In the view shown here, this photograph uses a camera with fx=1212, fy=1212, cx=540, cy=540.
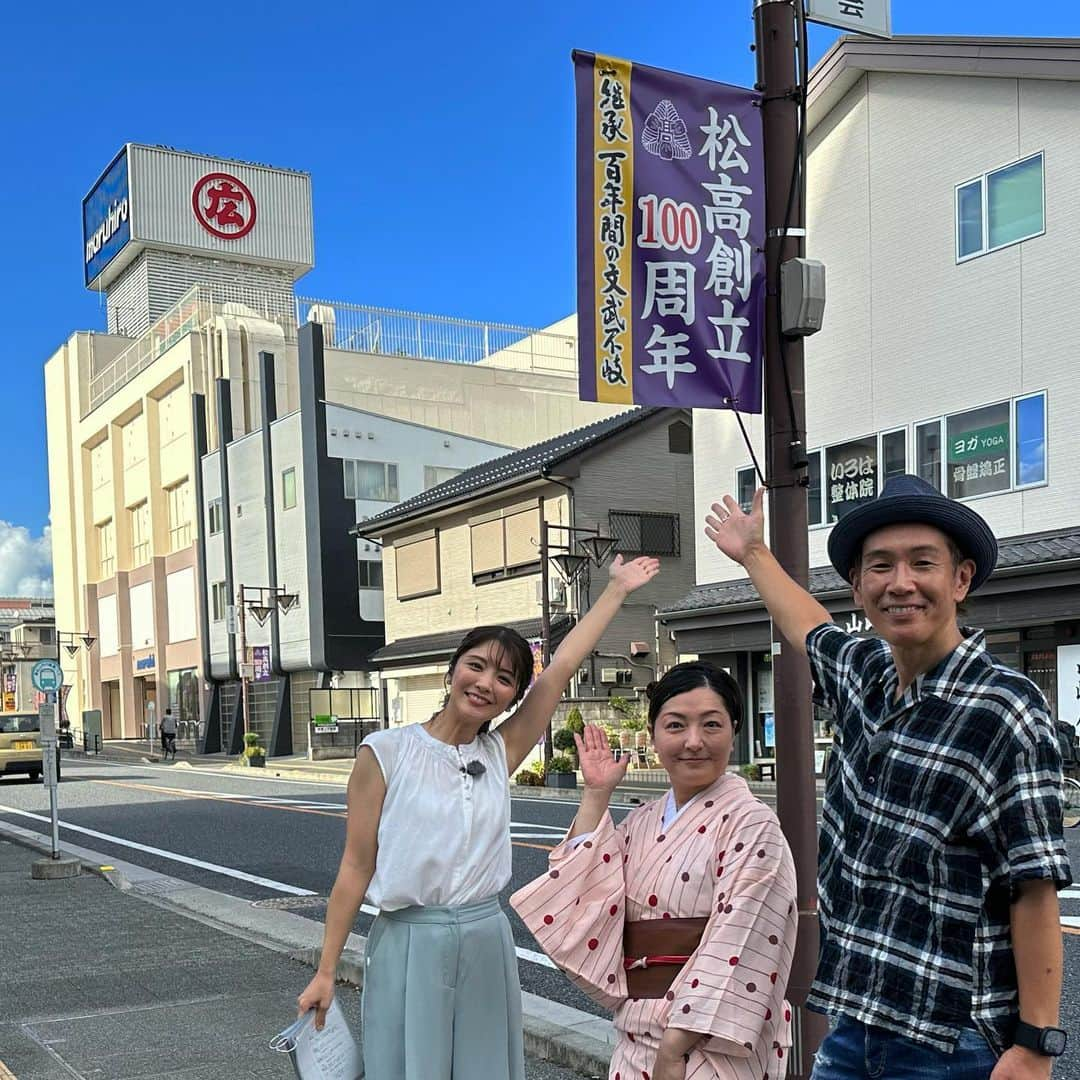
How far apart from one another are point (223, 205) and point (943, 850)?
62.0m

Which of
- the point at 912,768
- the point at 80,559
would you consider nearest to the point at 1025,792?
the point at 912,768

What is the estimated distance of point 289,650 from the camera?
140 ft

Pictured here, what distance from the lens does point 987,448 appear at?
19.1 metres

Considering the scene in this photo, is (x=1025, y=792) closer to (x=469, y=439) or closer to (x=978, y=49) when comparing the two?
(x=978, y=49)

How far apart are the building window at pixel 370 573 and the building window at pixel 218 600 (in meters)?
8.44

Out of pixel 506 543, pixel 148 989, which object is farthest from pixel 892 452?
pixel 148 989

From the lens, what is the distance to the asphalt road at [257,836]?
25.9 feet

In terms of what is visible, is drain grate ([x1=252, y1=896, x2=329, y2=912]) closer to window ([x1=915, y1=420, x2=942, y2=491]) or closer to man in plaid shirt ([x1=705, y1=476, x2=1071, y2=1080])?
man in plaid shirt ([x1=705, y1=476, x2=1071, y2=1080])

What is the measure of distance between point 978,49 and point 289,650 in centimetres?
3075

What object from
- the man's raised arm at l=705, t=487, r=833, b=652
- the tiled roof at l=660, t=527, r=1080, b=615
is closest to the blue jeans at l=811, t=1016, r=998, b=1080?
the man's raised arm at l=705, t=487, r=833, b=652

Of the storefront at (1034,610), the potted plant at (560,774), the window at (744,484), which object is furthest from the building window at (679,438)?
the potted plant at (560,774)

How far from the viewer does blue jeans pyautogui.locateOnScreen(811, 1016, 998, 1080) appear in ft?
6.88

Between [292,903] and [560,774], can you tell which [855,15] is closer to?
[292,903]

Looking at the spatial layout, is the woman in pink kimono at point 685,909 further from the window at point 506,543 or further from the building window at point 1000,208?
the window at point 506,543
